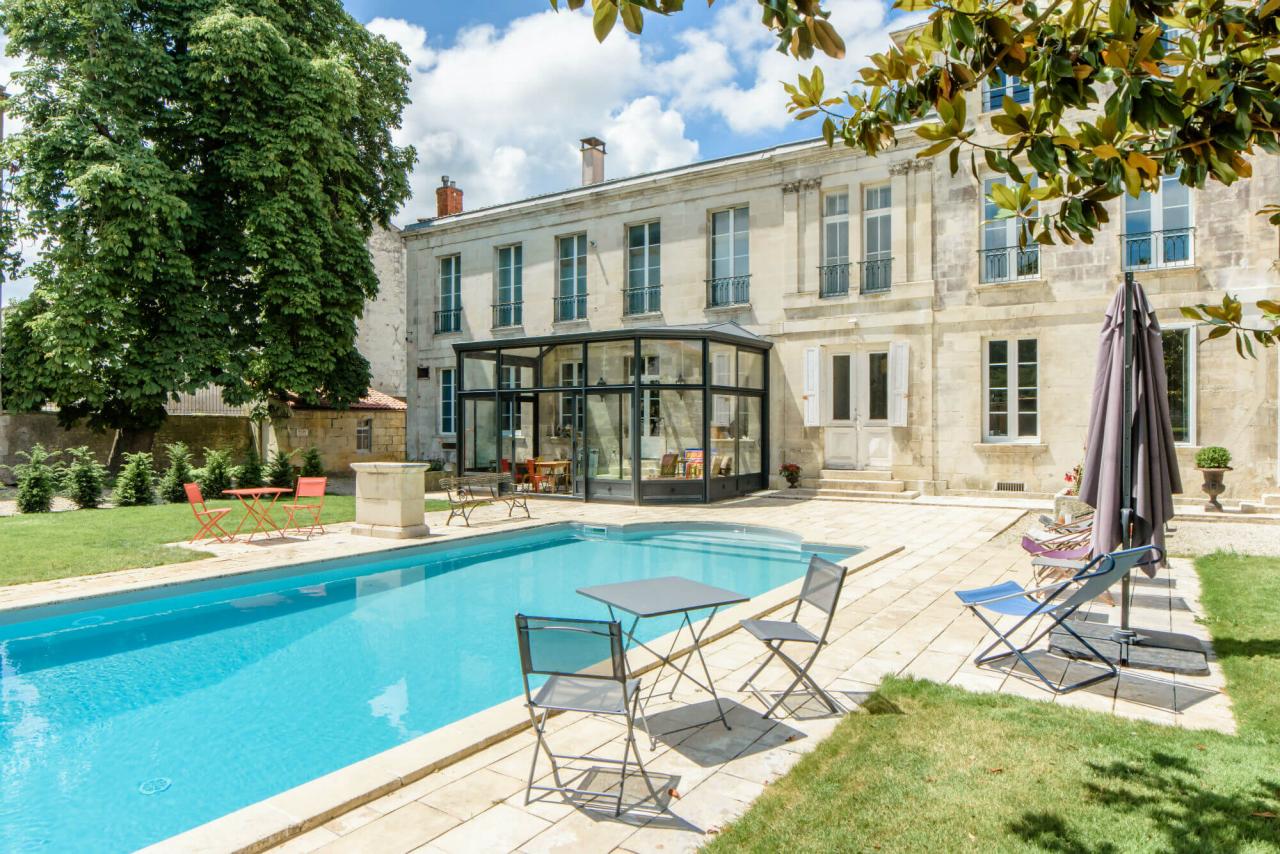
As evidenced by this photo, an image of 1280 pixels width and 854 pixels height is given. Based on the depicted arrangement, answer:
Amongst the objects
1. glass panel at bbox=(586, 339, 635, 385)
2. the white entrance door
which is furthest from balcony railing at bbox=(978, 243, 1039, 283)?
glass panel at bbox=(586, 339, 635, 385)

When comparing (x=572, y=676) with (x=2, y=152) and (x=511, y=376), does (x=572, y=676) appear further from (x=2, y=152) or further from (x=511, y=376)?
(x=2, y=152)

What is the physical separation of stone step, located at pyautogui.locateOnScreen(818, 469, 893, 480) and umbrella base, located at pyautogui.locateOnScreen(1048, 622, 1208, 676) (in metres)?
9.65

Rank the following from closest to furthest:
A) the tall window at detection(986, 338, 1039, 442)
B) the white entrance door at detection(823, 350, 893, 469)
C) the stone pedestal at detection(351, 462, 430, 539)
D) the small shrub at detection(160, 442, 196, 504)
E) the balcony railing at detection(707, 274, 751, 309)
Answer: the stone pedestal at detection(351, 462, 430, 539) < the tall window at detection(986, 338, 1039, 442) < the small shrub at detection(160, 442, 196, 504) < the white entrance door at detection(823, 350, 893, 469) < the balcony railing at detection(707, 274, 751, 309)

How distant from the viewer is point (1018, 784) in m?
3.13

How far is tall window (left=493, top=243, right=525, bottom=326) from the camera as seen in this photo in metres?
20.0

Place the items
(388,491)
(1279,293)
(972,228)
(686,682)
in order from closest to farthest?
(686,682), (388,491), (1279,293), (972,228)

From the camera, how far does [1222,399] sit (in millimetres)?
12312

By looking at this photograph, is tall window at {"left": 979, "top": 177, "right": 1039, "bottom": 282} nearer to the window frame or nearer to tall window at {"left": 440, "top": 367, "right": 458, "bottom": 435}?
the window frame

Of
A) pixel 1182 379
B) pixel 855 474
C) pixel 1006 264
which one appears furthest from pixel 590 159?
pixel 1182 379

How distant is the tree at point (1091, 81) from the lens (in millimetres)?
2041

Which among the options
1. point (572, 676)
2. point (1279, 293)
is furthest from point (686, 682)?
point (1279, 293)

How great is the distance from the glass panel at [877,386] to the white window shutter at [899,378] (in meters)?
0.40

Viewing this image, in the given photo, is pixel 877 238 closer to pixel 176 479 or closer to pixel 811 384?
pixel 811 384

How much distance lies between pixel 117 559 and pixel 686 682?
7384 mm
